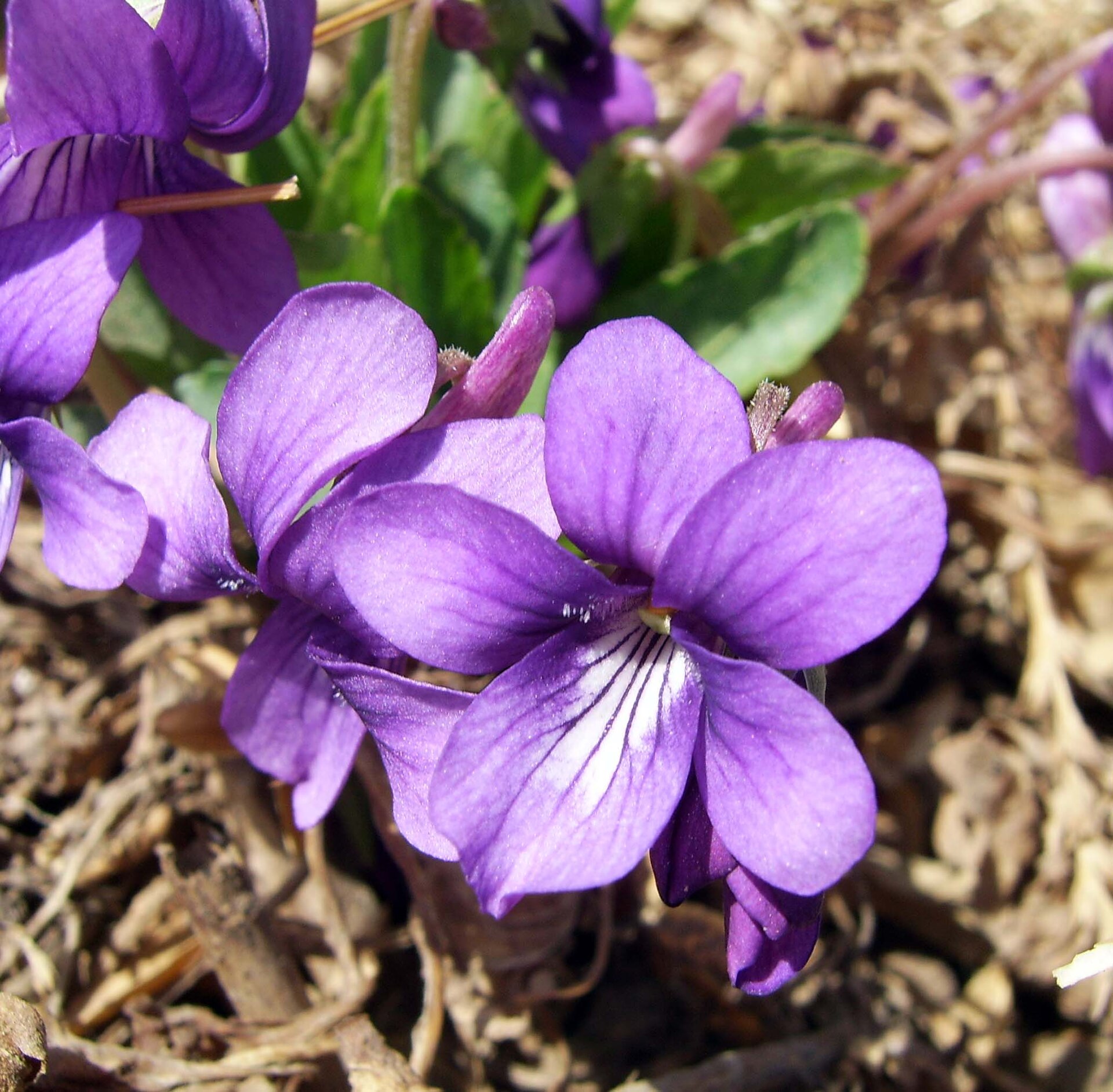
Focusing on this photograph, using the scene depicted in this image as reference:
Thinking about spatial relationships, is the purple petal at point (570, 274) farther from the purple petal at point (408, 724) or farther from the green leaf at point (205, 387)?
the purple petal at point (408, 724)

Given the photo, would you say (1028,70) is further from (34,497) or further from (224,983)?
(224,983)

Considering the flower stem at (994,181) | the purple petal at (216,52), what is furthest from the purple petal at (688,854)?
the flower stem at (994,181)

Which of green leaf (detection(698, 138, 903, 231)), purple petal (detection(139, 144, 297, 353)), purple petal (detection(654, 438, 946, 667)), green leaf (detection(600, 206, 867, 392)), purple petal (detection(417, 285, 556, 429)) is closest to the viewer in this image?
purple petal (detection(654, 438, 946, 667))

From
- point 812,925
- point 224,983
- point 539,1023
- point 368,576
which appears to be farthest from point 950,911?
point 368,576

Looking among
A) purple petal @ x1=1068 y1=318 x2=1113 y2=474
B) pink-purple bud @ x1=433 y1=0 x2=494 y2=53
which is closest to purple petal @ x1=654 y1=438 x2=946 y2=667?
pink-purple bud @ x1=433 y1=0 x2=494 y2=53

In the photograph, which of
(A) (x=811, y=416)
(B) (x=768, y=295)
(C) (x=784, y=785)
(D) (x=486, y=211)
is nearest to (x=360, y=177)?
(D) (x=486, y=211)

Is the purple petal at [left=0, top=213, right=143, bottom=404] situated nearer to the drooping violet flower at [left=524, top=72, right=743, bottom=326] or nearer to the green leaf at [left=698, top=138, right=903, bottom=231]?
the drooping violet flower at [left=524, top=72, right=743, bottom=326]
